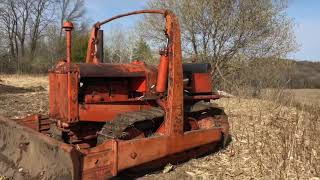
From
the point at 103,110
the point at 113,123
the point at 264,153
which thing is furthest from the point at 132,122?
the point at 264,153

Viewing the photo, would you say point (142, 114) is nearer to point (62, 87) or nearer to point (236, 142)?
point (62, 87)

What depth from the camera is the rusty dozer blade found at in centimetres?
523

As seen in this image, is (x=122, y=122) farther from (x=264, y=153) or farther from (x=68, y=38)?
(x=264, y=153)

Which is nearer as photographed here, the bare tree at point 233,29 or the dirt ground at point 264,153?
the dirt ground at point 264,153

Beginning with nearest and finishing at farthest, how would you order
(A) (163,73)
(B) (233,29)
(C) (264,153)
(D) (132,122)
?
1. (D) (132,122)
2. (A) (163,73)
3. (C) (264,153)
4. (B) (233,29)

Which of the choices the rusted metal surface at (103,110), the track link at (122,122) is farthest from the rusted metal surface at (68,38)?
the track link at (122,122)

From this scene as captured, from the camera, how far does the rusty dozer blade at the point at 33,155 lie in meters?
5.23

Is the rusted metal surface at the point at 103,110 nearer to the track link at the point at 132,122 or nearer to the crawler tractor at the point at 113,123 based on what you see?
the crawler tractor at the point at 113,123

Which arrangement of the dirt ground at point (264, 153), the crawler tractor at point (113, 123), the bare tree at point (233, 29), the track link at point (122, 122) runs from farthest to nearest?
the bare tree at point (233, 29), the dirt ground at point (264, 153), the track link at point (122, 122), the crawler tractor at point (113, 123)

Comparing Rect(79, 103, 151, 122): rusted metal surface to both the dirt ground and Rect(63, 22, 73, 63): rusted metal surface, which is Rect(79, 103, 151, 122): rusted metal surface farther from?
the dirt ground

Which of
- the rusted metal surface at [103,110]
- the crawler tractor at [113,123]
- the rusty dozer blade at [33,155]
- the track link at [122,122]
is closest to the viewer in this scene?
the rusty dozer blade at [33,155]

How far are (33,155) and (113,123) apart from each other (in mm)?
1095

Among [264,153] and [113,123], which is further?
[264,153]

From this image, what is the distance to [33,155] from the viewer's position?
5832 millimetres
